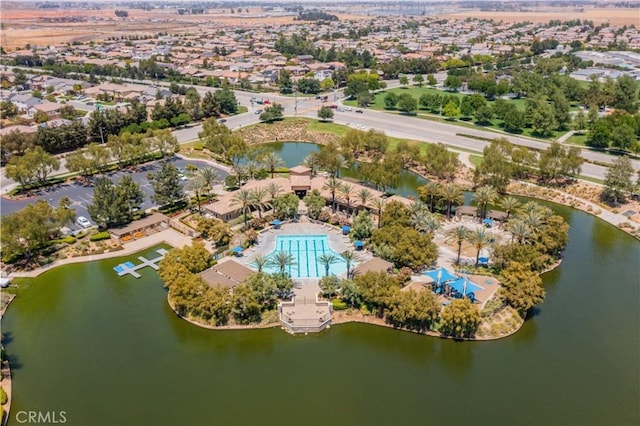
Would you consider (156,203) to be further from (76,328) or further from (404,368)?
(404,368)

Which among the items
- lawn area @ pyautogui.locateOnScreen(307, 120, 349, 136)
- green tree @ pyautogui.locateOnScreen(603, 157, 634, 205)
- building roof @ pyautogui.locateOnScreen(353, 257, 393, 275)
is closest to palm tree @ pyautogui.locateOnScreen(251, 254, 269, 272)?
building roof @ pyautogui.locateOnScreen(353, 257, 393, 275)

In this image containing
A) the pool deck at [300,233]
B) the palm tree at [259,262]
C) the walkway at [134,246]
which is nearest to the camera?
the palm tree at [259,262]

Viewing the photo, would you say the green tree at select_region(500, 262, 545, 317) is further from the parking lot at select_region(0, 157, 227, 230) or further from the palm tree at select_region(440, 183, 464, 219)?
the parking lot at select_region(0, 157, 227, 230)

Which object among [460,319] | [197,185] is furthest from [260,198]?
[460,319]

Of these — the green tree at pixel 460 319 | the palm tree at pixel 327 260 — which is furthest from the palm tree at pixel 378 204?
the green tree at pixel 460 319

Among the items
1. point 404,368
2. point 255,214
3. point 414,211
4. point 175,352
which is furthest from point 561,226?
point 175,352

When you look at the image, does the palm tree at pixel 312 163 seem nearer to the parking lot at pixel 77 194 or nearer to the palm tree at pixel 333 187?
the palm tree at pixel 333 187
